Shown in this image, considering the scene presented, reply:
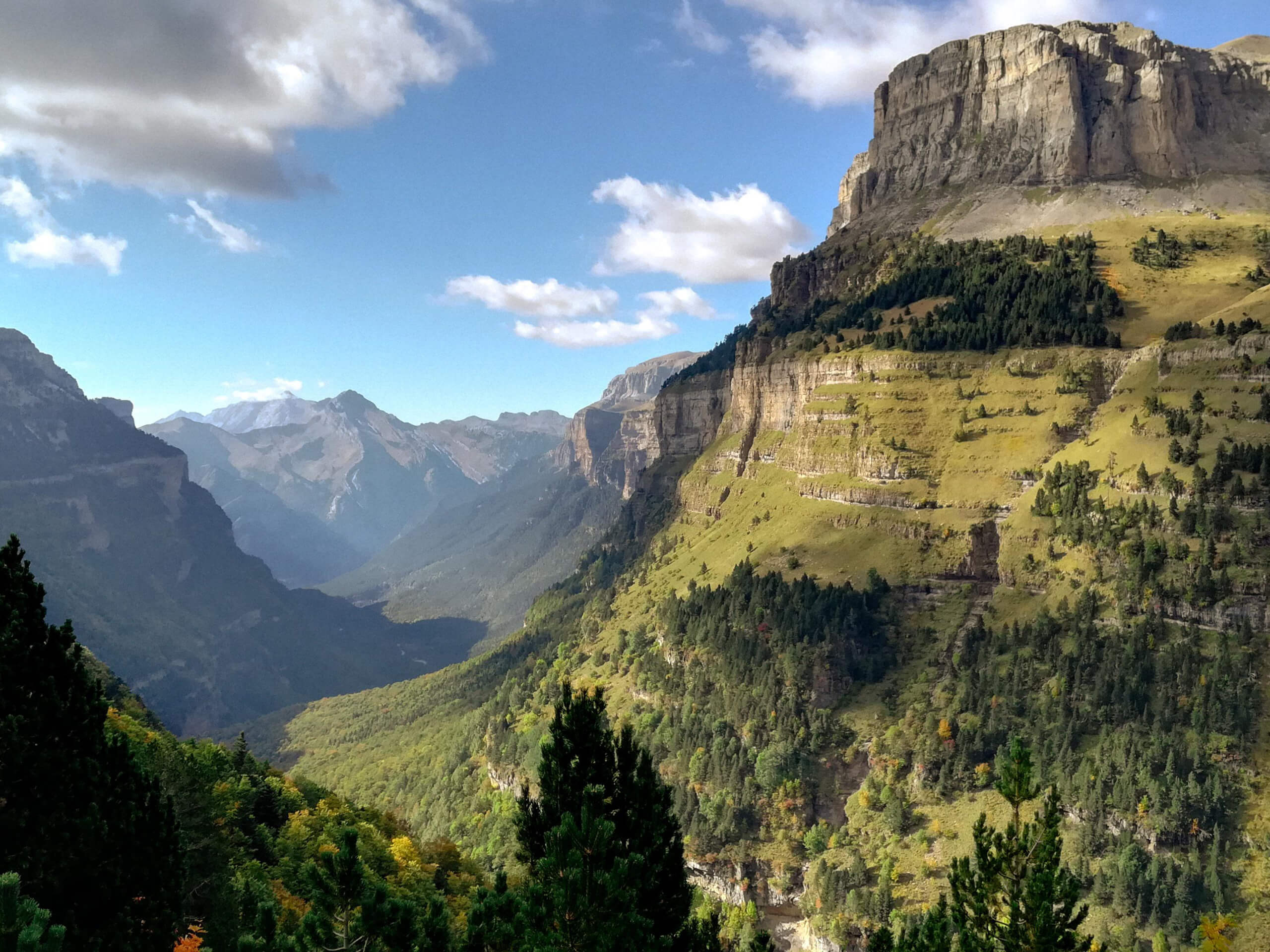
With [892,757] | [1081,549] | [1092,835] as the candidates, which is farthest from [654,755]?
[1081,549]

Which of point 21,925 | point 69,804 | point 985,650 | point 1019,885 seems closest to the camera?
point 21,925

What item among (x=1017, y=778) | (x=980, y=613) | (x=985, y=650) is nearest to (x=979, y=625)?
(x=980, y=613)

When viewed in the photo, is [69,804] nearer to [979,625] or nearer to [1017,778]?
[1017,778]

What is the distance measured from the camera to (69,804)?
21.9m

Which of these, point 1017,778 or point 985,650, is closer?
point 1017,778

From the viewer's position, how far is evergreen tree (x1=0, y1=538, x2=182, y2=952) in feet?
68.8

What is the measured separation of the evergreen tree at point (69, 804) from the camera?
21.0m

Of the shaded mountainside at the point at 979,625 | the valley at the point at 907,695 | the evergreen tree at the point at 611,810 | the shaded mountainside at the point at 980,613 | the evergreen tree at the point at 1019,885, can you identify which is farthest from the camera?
the shaded mountainside at the point at 980,613

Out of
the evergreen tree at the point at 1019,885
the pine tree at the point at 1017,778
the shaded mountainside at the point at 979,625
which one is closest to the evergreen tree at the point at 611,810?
the evergreen tree at the point at 1019,885

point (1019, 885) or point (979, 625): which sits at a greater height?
point (1019, 885)

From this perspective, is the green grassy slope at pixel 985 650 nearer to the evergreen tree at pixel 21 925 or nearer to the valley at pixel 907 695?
the valley at pixel 907 695

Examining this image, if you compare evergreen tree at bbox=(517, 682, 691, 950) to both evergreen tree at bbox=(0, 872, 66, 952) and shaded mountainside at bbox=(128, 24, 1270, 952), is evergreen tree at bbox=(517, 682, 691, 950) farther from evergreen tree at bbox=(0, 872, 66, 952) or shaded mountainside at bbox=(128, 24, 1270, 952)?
shaded mountainside at bbox=(128, 24, 1270, 952)

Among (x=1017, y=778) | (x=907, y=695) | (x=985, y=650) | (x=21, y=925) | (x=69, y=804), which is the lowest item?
(x=907, y=695)

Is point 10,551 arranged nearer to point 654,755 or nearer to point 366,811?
point 366,811
